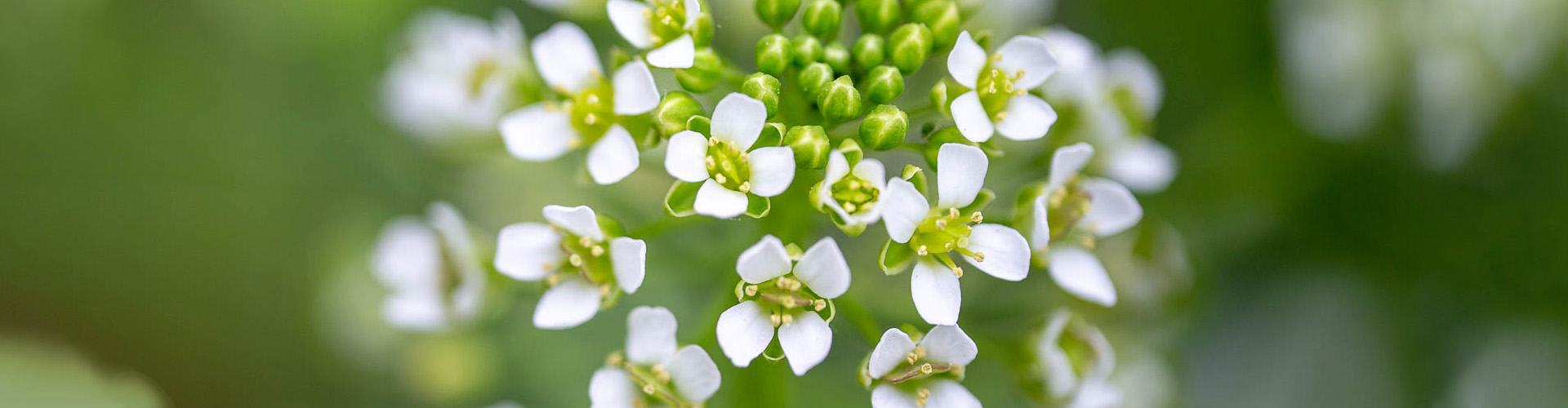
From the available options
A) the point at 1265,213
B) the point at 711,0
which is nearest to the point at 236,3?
the point at 711,0

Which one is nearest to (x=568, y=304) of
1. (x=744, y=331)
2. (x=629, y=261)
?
(x=629, y=261)

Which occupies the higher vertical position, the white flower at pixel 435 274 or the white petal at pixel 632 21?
the white petal at pixel 632 21

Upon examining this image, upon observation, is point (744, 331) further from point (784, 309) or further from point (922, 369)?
point (922, 369)

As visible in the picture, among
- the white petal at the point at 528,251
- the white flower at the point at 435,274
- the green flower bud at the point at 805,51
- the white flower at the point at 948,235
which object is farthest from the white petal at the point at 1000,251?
the white flower at the point at 435,274

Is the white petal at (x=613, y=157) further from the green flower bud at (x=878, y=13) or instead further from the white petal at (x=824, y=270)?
the green flower bud at (x=878, y=13)

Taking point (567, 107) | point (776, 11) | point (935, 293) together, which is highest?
point (776, 11)
